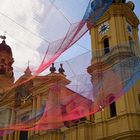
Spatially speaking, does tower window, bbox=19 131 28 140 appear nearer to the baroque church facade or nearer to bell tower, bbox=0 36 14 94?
the baroque church facade

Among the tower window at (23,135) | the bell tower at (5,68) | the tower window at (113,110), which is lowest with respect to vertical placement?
the tower window at (23,135)

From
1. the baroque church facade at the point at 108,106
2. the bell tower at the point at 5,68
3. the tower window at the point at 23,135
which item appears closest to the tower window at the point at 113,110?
the baroque church facade at the point at 108,106

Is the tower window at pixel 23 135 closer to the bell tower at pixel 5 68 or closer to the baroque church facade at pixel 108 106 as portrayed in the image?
the baroque church facade at pixel 108 106

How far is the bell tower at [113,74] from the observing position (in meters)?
14.9

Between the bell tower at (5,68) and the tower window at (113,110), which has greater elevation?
the bell tower at (5,68)

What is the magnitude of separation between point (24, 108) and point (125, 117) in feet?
35.2

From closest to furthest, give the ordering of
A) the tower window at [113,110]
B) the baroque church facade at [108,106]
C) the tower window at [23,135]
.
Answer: the baroque church facade at [108,106] → the tower window at [113,110] → the tower window at [23,135]

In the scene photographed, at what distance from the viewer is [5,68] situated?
3697 cm

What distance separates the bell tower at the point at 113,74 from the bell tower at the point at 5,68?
14134 millimetres

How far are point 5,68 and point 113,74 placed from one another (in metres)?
23.9

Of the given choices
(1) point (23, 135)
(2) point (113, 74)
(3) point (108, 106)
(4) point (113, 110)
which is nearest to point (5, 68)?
(1) point (23, 135)

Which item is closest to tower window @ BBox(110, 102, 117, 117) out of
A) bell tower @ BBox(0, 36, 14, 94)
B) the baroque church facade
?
the baroque church facade

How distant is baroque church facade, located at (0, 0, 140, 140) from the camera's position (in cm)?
1878

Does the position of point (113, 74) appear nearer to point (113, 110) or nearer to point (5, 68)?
point (113, 110)
